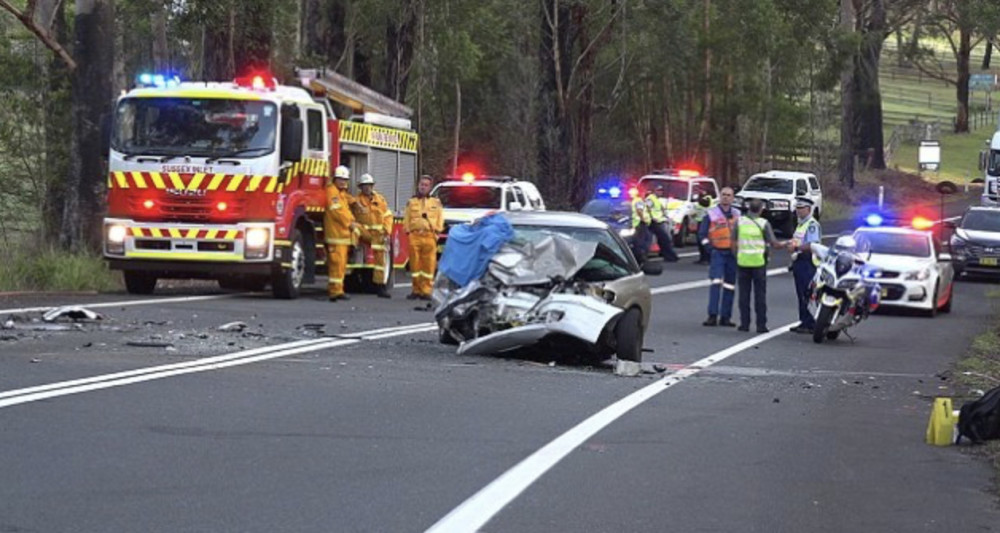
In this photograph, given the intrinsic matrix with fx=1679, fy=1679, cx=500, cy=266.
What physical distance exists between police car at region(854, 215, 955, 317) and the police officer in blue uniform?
11.7 ft

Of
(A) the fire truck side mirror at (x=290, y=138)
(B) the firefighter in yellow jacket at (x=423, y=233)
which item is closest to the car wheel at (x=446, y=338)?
(A) the fire truck side mirror at (x=290, y=138)

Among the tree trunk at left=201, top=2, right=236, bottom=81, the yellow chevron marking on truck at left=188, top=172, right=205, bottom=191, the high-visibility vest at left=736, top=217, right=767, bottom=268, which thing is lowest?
the high-visibility vest at left=736, top=217, right=767, bottom=268

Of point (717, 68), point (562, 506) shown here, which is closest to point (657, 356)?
point (562, 506)

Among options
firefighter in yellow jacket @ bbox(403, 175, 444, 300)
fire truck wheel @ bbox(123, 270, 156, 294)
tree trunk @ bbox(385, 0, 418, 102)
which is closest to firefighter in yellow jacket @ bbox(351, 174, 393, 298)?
firefighter in yellow jacket @ bbox(403, 175, 444, 300)

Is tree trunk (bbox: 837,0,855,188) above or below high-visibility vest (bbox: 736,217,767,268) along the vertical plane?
above

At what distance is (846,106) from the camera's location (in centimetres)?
6350

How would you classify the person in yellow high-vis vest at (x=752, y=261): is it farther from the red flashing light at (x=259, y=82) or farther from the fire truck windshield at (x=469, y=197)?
the fire truck windshield at (x=469, y=197)

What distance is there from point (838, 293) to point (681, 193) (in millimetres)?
24116

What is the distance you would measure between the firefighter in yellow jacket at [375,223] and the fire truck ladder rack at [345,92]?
120cm

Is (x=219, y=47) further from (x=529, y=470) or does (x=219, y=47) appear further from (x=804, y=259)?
(x=529, y=470)

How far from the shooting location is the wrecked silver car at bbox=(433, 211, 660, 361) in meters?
15.4

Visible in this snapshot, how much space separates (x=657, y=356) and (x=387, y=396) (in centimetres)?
564

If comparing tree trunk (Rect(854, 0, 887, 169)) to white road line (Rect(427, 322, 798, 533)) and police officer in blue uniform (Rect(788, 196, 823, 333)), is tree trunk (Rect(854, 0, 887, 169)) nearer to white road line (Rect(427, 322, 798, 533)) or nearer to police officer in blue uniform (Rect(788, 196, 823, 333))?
police officer in blue uniform (Rect(788, 196, 823, 333))

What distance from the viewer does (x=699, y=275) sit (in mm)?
34594
